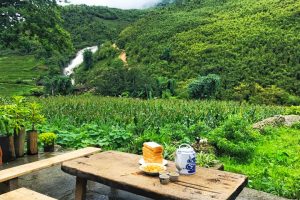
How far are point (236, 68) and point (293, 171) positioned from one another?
35204 mm

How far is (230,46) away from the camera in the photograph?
1753 inches

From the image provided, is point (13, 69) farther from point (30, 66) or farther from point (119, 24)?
point (119, 24)

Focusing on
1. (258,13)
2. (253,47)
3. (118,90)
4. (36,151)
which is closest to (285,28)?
(253,47)

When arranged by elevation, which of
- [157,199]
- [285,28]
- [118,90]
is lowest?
[118,90]

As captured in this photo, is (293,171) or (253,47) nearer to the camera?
(293,171)

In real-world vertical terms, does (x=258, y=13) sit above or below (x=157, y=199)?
above

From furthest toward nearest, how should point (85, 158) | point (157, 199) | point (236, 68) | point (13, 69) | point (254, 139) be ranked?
point (13, 69)
point (236, 68)
point (254, 139)
point (85, 158)
point (157, 199)

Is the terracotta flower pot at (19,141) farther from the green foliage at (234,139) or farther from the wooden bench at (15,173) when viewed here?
the green foliage at (234,139)

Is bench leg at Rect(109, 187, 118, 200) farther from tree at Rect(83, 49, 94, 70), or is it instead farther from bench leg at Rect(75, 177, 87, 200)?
tree at Rect(83, 49, 94, 70)

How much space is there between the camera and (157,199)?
290cm

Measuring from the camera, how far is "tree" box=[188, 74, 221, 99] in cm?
3053

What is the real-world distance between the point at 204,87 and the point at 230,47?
15.1m

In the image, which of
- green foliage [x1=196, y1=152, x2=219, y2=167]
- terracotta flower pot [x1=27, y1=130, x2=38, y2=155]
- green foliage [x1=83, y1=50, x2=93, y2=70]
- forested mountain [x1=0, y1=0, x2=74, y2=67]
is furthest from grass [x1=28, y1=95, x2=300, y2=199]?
green foliage [x1=83, y1=50, x2=93, y2=70]

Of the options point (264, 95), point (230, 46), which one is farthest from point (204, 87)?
point (230, 46)
